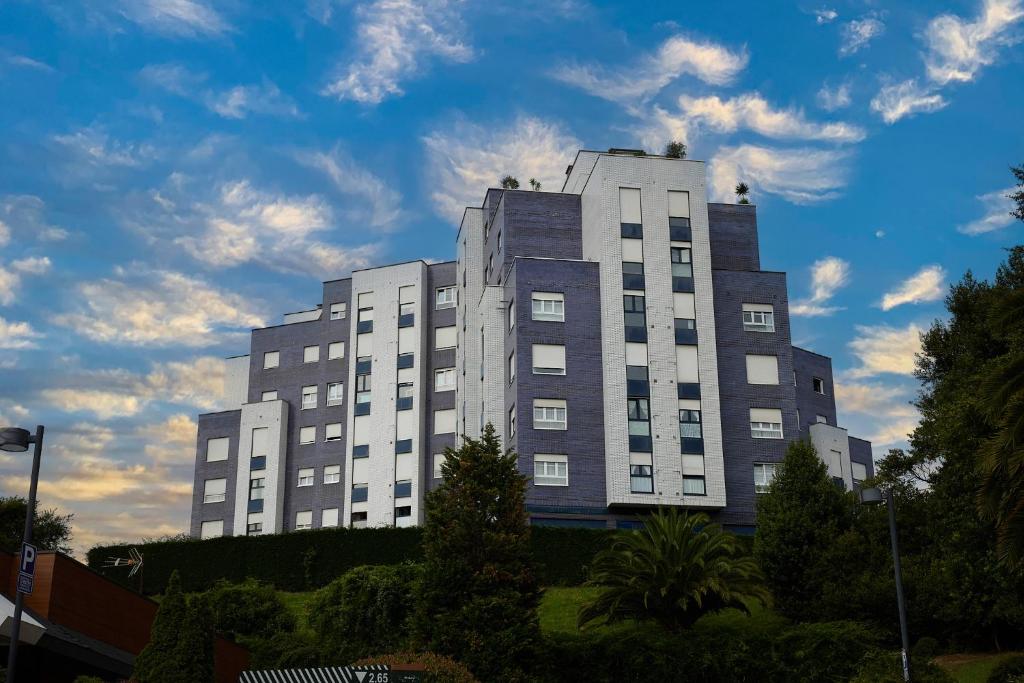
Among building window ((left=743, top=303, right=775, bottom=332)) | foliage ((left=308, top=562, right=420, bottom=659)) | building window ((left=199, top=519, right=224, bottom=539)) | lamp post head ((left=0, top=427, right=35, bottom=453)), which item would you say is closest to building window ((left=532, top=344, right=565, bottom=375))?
building window ((left=743, top=303, right=775, bottom=332))

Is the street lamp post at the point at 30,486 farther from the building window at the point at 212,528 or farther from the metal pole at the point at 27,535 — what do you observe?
the building window at the point at 212,528

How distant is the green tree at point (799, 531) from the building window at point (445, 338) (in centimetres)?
3664

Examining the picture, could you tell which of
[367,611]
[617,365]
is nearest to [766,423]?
[617,365]

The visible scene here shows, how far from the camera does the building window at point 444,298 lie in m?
70.5

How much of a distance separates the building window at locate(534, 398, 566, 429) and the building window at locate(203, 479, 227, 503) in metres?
28.6

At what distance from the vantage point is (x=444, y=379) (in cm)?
6888

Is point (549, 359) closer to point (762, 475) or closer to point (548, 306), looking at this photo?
point (548, 306)

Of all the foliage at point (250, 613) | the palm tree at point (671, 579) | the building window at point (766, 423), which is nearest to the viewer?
the palm tree at point (671, 579)

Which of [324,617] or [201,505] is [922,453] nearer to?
[324,617]

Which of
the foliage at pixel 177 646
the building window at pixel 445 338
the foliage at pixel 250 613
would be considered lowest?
the foliage at pixel 177 646

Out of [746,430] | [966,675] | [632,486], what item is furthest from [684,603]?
[746,430]

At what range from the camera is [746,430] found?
2071 inches

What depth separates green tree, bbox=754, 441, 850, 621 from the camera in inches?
1308

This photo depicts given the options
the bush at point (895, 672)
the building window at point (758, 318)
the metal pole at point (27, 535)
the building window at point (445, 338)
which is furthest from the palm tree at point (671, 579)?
the building window at point (445, 338)
